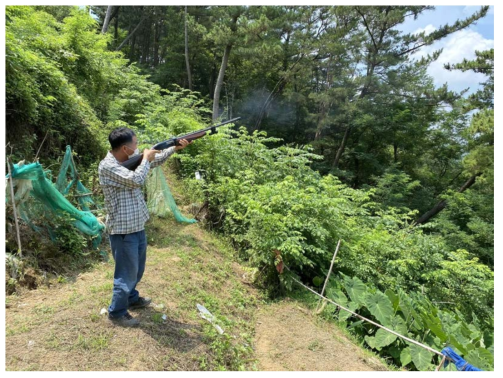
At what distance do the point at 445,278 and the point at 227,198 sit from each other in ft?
15.1

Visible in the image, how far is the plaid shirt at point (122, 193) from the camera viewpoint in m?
2.72

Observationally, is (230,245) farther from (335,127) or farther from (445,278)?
(335,127)

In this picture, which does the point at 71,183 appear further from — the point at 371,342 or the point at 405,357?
the point at 405,357

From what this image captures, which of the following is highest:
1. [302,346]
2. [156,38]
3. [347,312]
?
[156,38]

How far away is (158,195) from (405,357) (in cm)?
481

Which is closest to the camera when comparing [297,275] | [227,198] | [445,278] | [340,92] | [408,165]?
[297,275]

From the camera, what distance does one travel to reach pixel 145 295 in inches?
145

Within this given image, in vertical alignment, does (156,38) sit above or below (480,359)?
above

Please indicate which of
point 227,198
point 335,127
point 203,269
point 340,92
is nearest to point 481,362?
point 203,269

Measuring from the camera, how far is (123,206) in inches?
110

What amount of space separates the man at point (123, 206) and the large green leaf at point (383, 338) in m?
3.45

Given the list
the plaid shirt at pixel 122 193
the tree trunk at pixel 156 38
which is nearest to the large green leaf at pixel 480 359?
the plaid shirt at pixel 122 193

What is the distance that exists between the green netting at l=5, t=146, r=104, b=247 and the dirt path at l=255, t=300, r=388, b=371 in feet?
9.03

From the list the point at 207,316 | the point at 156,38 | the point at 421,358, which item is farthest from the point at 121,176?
the point at 156,38
